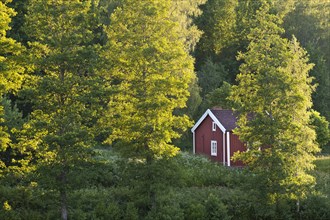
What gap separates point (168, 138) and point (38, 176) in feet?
20.0

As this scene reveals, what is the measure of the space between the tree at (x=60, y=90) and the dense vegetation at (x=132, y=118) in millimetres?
48

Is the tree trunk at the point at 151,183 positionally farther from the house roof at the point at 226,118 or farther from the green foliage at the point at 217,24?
the green foliage at the point at 217,24

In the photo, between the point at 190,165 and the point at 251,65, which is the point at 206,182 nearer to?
the point at 190,165

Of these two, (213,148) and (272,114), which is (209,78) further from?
(272,114)

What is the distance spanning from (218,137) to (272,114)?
52.9 ft

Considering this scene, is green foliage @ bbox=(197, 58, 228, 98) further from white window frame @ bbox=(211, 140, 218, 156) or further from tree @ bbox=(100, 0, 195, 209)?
tree @ bbox=(100, 0, 195, 209)

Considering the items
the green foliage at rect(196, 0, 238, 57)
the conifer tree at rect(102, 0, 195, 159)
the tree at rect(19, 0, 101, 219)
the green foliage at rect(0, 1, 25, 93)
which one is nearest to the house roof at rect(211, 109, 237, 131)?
the conifer tree at rect(102, 0, 195, 159)

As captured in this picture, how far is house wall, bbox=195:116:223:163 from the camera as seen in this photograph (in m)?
41.3

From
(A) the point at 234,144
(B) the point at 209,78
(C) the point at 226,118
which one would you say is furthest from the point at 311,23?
(A) the point at 234,144

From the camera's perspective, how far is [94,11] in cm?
2303

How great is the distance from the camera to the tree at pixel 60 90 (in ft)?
71.4

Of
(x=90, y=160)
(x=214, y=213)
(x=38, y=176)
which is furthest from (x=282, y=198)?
(x=38, y=176)

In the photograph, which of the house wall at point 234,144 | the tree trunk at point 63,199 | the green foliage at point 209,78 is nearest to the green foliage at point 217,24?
the green foliage at point 209,78

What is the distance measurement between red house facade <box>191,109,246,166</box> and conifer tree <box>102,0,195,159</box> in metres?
16.3
